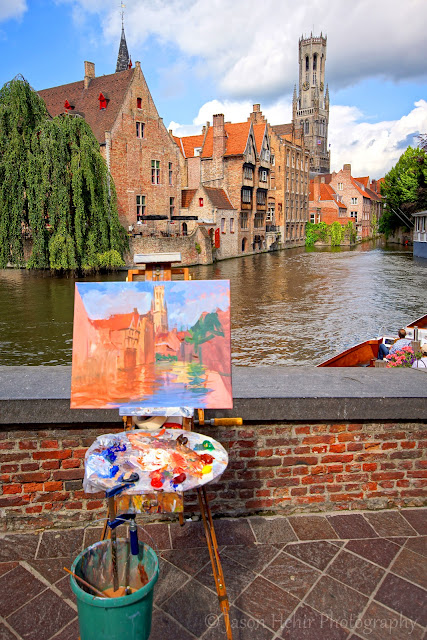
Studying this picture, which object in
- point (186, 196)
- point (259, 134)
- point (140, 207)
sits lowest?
point (140, 207)

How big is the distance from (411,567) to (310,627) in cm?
80

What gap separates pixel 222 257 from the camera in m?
42.5

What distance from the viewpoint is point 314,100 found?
113938 mm

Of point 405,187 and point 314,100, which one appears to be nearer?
point 405,187

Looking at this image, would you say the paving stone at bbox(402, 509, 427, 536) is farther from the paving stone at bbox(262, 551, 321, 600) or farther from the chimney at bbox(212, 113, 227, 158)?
the chimney at bbox(212, 113, 227, 158)

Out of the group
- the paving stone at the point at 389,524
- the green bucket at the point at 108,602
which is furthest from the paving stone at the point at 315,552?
the green bucket at the point at 108,602

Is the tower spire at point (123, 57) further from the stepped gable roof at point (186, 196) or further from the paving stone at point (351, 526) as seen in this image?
the paving stone at point (351, 526)

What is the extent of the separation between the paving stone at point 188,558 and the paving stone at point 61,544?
0.59 metres

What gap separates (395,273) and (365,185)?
61378 mm

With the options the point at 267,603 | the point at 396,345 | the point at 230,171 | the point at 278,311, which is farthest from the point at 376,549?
the point at 230,171

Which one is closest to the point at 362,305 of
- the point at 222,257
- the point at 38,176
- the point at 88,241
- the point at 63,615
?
the point at 88,241

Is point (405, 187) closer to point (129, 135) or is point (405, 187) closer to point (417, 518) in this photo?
point (129, 135)

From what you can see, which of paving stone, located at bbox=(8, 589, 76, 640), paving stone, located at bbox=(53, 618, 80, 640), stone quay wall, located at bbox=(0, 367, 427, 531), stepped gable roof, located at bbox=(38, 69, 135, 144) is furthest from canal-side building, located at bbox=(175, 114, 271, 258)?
paving stone, located at bbox=(53, 618, 80, 640)

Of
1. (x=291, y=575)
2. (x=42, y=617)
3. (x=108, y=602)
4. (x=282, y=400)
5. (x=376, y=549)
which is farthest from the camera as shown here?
(x=282, y=400)
